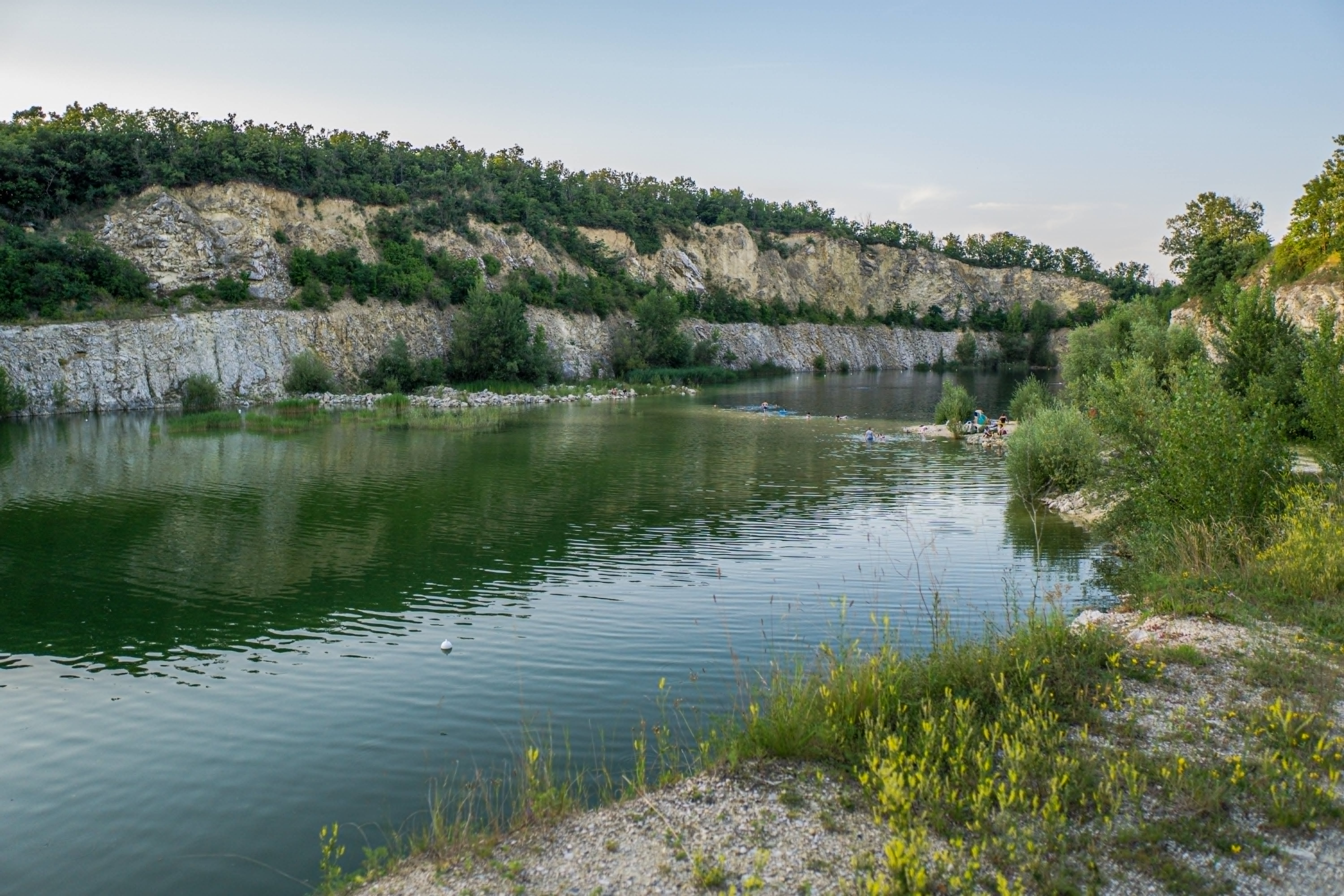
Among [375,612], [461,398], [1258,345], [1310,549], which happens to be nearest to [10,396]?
[461,398]

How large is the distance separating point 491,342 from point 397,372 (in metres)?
7.94

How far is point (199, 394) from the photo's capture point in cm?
5669

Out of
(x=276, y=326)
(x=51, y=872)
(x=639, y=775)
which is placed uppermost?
(x=276, y=326)

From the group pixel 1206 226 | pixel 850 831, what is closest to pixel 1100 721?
pixel 850 831

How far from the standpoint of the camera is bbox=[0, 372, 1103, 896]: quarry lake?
8820mm

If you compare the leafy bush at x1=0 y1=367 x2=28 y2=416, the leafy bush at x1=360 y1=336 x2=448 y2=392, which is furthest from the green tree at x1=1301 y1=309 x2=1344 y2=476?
the leafy bush at x1=360 y1=336 x2=448 y2=392

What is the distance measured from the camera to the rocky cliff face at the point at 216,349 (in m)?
51.9

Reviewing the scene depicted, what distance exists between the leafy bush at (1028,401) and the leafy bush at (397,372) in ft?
141

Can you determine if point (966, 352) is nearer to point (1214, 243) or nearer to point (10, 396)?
point (1214, 243)

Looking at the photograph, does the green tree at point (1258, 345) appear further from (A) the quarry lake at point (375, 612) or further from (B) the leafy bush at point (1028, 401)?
(B) the leafy bush at point (1028, 401)

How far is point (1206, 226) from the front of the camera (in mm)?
69125

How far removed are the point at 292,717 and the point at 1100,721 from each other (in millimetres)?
8991

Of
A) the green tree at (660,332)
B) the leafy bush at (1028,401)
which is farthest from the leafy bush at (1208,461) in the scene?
the green tree at (660,332)

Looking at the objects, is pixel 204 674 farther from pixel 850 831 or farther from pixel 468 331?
pixel 468 331
